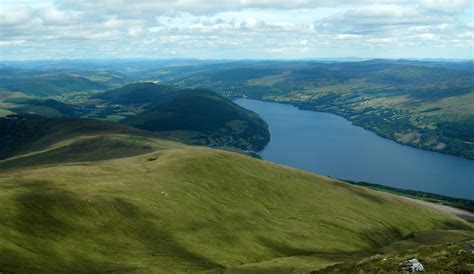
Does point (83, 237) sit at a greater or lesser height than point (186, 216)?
greater

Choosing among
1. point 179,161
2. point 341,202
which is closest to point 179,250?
point 179,161

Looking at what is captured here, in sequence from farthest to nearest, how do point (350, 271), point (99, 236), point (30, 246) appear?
point (99, 236), point (30, 246), point (350, 271)

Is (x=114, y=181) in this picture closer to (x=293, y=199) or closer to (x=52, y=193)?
(x=52, y=193)

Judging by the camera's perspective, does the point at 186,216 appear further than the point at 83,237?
Yes

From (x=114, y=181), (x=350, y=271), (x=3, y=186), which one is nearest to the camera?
(x=350, y=271)

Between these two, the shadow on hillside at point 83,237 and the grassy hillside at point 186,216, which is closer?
the shadow on hillside at point 83,237

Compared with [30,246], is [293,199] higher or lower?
lower

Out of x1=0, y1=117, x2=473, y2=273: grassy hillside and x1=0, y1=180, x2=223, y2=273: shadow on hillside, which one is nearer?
x1=0, y1=180, x2=223, y2=273: shadow on hillside

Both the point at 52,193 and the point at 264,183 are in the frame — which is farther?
the point at 264,183
